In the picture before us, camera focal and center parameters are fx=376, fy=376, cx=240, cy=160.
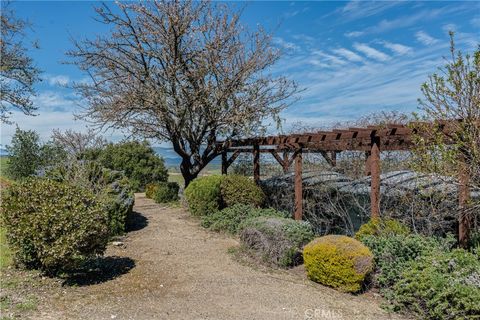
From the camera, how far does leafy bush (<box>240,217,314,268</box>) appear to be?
6746mm

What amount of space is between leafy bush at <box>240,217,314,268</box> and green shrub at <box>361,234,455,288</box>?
4.45ft

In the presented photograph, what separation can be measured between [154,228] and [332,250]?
18.1ft

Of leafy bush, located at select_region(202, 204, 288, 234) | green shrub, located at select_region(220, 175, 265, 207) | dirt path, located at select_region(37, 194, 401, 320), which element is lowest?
dirt path, located at select_region(37, 194, 401, 320)

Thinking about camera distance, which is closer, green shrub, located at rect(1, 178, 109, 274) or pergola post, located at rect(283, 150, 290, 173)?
green shrub, located at rect(1, 178, 109, 274)

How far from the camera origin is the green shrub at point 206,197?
35.0ft

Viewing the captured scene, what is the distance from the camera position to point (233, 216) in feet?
32.2

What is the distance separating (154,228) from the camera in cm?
987

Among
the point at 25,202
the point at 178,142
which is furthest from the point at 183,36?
the point at 25,202

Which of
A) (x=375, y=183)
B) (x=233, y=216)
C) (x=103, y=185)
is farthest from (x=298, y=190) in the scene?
(x=103, y=185)

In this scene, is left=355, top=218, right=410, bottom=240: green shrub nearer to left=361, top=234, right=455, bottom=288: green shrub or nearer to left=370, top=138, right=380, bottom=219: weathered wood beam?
left=370, top=138, right=380, bottom=219: weathered wood beam

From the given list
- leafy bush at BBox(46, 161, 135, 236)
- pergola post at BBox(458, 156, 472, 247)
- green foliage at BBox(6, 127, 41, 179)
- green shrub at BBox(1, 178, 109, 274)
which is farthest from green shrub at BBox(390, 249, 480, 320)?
green foliage at BBox(6, 127, 41, 179)

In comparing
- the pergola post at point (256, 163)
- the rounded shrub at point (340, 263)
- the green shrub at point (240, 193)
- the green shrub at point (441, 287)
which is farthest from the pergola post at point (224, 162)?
the green shrub at point (441, 287)

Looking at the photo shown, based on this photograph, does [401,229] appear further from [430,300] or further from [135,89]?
[135,89]

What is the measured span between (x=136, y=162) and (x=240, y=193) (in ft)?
36.0
